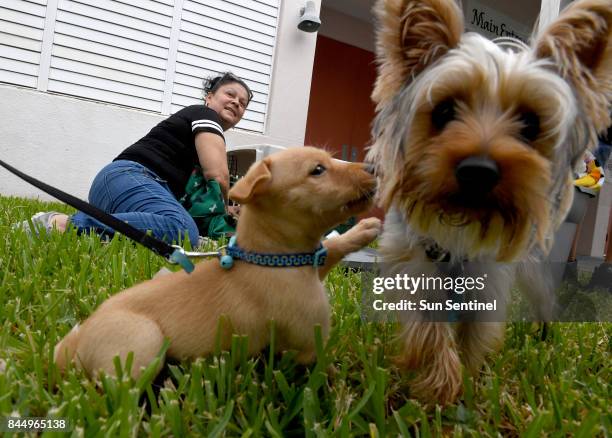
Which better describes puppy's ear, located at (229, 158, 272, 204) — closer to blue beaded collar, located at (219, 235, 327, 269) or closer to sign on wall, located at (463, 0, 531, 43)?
blue beaded collar, located at (219, 235, 327, 269)

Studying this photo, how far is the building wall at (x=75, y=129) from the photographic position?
7070 mm

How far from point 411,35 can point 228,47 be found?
695cm

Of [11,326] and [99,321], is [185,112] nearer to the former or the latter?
[11,326]

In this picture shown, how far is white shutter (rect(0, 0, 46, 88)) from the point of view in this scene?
22.4 feet

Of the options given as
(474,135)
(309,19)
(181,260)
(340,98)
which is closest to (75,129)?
(309,19)

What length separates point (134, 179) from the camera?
3975mm

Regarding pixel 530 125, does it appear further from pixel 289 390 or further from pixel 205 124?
pixel 205 124

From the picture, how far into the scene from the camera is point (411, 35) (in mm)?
1856

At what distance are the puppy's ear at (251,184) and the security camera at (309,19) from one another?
7110 millimetres

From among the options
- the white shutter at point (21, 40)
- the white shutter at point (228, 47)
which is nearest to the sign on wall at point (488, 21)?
the white shutter at point (228, 47)

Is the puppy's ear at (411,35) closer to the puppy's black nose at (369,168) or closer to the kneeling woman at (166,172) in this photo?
the puppy's black nose at (369,168)

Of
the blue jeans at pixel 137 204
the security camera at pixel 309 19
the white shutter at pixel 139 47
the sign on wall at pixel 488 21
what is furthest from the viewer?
the sign on wall at pixel 488 21

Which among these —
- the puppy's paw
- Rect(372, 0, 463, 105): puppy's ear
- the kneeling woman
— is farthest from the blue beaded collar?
the kneeling woman

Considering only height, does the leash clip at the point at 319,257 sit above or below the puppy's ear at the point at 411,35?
below
